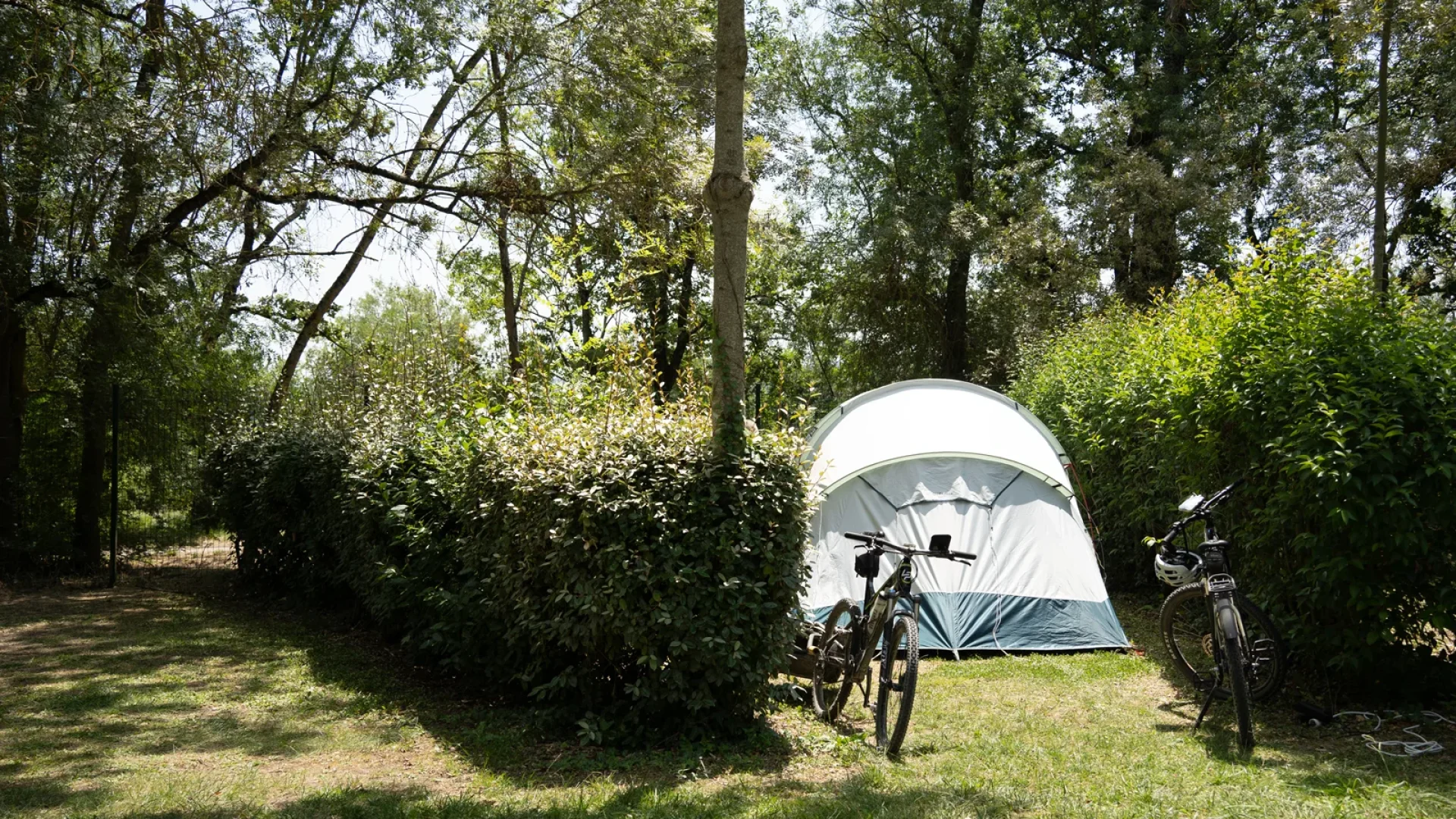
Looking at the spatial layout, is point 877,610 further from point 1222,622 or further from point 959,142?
point 959,142

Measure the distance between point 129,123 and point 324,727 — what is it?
615 cm

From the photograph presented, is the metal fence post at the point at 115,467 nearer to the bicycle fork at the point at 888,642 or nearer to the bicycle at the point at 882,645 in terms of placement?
the bicycle at the point at 882,645

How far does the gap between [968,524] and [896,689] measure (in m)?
3.17

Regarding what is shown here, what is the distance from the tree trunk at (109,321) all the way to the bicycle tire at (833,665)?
745 cm

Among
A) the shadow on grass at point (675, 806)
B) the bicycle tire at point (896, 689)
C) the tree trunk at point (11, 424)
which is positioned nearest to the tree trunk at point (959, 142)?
the tree trunk at point (11, 424)

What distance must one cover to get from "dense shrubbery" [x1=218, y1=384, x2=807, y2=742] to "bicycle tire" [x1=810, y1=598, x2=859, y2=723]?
1.90 ft

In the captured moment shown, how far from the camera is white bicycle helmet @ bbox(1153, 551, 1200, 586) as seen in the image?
556 centimetres

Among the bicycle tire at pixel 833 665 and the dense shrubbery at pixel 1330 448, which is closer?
the dense shrubbery at pixel 1330 448

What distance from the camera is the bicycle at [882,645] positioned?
4.80 m

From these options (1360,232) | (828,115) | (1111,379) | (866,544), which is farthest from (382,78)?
(1360,232)

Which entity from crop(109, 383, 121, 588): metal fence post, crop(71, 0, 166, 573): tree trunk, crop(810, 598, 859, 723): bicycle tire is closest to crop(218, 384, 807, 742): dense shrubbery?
crop(810, 598, 859, 723): bicycle tire

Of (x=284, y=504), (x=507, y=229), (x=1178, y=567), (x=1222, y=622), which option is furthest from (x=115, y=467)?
(x=1222, y=622)

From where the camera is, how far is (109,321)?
10695 millimetres

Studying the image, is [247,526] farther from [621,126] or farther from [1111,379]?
[1111,379]
